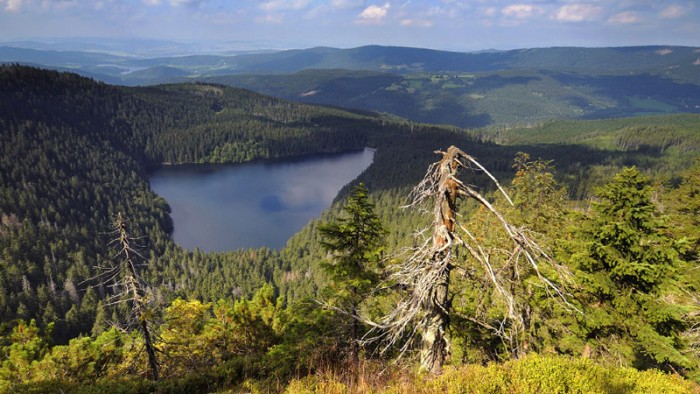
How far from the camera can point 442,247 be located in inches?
296

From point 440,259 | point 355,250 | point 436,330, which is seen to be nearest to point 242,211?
point 355,250

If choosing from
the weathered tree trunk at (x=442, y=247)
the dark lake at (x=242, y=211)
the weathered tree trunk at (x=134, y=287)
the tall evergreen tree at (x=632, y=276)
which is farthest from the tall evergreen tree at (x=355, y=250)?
the dark lake at (x=242, y=211)

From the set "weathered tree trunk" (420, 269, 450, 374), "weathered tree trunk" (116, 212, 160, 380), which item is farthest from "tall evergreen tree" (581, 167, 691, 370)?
"weathered tree trunk" (116, 212, 160, 380)

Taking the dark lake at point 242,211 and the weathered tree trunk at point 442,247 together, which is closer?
the weathered tree trunk at point 442,247

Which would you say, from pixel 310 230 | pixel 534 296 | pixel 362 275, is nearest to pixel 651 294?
pixel 534 296

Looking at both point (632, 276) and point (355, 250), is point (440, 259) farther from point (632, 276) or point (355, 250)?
point (632, 276)

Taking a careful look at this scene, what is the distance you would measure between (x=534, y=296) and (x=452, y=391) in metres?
12.1

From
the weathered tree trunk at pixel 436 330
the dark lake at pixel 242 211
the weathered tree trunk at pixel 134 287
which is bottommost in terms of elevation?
the dark lake at pixel 242 211

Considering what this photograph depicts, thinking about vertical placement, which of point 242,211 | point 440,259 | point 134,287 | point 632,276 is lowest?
point 242,211

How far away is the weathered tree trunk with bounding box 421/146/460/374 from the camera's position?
758 cm

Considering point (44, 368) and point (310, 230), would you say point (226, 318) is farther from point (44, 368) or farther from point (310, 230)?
point (310, 230)

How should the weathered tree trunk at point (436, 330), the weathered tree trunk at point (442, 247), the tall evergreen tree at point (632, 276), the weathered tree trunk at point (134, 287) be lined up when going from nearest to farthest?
the weathered tree trunk at point (442, 247) < the weathered tree trunk at point (436, 330) < the tall evergreen tree at point (632, 276) < the weathered tree trunk at point (134, 287)

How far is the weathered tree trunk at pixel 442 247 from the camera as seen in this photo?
7.58 metres

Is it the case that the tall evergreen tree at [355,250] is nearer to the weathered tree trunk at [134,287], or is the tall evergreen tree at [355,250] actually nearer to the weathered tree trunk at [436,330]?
the weathered tree trunk at [436,330]
